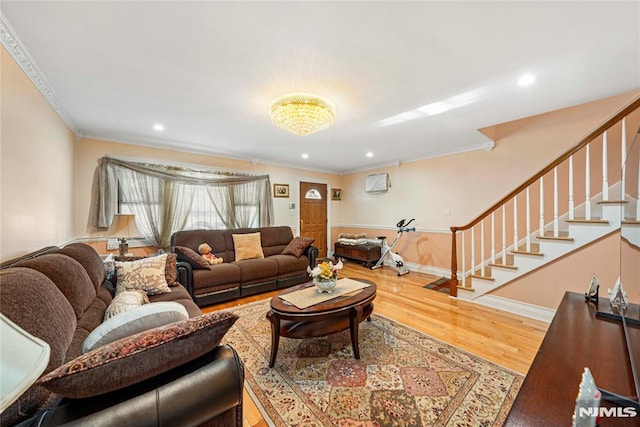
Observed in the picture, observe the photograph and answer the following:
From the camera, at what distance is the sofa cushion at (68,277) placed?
131cm

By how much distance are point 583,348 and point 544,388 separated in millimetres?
442

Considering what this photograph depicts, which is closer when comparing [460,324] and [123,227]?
[460,324]

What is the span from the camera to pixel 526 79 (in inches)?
81.4

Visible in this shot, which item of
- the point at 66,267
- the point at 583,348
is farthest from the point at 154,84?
the point at 583,348

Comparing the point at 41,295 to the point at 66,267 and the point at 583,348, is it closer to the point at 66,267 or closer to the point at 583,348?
the point at 66,267

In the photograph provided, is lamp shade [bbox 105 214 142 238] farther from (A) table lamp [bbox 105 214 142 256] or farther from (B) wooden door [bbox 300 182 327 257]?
(B) wooden door [bbox 300 182 327 257]

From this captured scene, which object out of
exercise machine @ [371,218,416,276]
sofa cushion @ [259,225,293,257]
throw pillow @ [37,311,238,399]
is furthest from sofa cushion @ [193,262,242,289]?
exercise machine @ [371,218,416,276]

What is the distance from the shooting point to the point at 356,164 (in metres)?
5.60

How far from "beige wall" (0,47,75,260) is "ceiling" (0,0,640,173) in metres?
0.19

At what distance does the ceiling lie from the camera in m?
1.40

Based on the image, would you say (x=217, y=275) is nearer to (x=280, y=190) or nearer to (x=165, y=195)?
(x=165, y=195)

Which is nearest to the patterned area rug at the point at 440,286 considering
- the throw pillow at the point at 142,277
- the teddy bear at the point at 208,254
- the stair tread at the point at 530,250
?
the stair tread at the point at 530,250

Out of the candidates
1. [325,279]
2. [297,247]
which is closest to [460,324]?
[325,279]

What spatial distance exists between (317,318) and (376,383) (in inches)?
23.5
